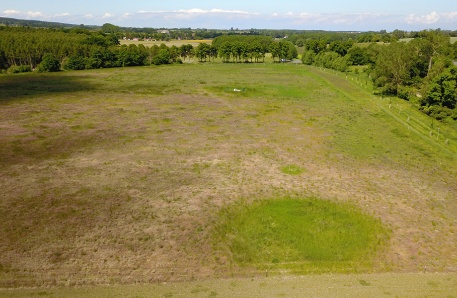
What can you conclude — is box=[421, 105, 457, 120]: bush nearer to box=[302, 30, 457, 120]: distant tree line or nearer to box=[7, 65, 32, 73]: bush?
box=[302, 30, 457, 120]: distant tree line

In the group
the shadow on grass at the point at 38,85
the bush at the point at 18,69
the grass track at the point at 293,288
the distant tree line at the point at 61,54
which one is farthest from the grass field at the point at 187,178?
the distant tree line at the point at 61,54

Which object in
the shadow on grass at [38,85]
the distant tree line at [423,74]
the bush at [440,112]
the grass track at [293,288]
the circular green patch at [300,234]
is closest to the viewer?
the grass track at [293,288]

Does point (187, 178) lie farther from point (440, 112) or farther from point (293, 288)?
point (440, 112)

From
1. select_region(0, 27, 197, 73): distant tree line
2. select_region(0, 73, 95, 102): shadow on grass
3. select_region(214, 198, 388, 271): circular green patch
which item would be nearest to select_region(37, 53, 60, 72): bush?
select_region(0, 27, 197, 73): distant tree line

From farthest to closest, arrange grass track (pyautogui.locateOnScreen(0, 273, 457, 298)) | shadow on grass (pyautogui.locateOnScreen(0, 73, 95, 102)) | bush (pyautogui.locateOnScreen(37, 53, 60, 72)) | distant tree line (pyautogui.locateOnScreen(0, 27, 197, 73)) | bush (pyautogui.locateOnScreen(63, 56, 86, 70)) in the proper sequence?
1. bush (pyautogui.locateOnScreen(63, 56, 86, 70))
2. distant tree line (pyautogui.locateOnScreen(0, 27, 197, 73))
3. bush (pyautogui.locateOnScreen(37, 53, 60, 72))
4. shadow on grass (pyautogui.locateOnScreen(0, 73, 95, 102))
5. grass track (pyautogui.locateOnScreen(0, 273, 457, 298))

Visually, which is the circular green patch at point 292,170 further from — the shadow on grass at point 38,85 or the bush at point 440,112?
the shadow on grass at point 38,85

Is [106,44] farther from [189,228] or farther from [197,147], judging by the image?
[189,228]
